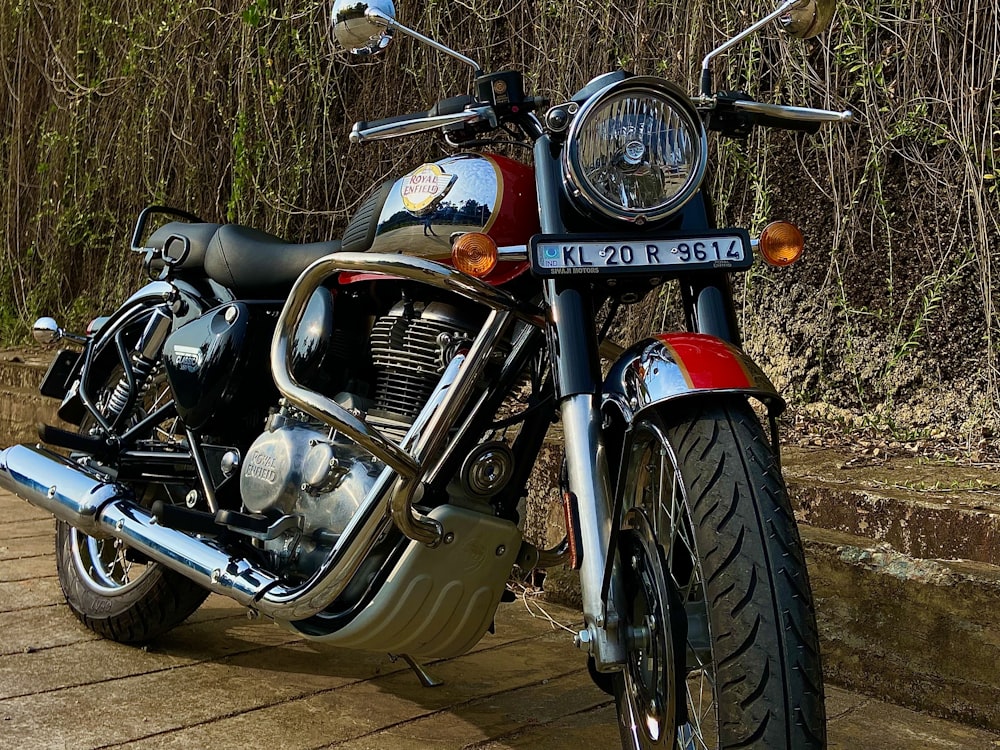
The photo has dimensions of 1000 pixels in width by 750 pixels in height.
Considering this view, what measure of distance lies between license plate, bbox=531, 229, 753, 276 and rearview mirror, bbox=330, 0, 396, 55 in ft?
1.52

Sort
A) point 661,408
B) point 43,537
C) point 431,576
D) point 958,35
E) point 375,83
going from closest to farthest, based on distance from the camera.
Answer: point 661,408, point 431,576, point 958,35, point 43,537, point 375,83

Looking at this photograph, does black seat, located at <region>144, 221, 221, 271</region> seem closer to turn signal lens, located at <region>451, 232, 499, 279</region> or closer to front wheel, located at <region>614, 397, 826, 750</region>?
turn signal lens, located at <region>451, 232, 499, 279</region>

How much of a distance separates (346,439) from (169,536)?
0.47 meters

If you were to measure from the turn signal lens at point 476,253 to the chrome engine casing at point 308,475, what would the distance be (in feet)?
1.63

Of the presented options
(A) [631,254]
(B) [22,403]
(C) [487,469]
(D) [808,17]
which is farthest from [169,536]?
(B) [22,403]

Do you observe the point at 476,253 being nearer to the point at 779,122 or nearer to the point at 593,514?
the point at 593,514

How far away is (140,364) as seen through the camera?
9.20 feet

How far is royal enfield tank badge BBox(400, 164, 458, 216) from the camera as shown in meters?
1.97

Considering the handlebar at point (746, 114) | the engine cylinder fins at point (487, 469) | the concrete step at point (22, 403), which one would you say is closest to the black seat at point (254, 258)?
the engine cylinder fins at point (487, 469)

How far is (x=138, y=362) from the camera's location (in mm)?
2805

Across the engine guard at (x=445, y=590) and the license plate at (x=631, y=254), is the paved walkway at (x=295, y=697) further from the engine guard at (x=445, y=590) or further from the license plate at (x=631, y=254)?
the license plate at (x=631, y=254)

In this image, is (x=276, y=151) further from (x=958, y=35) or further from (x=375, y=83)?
(x=958, y=35)

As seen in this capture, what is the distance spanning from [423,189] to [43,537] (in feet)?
7.88

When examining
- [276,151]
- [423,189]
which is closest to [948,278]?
[423,189]
